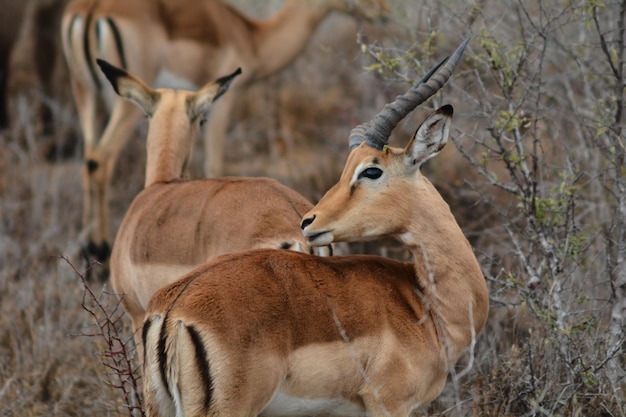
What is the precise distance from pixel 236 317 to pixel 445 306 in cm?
92

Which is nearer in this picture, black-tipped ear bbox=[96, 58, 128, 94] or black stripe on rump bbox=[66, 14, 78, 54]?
black-tipped ear bbox=[96, 58, 128, 94]

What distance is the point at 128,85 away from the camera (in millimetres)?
5672

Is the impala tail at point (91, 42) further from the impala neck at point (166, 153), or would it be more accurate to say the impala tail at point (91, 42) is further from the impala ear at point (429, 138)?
the impala ear at point (429, 138)

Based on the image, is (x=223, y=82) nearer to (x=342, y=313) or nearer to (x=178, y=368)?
(x=342, y=313)

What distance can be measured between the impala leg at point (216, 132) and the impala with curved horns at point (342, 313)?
179 inches

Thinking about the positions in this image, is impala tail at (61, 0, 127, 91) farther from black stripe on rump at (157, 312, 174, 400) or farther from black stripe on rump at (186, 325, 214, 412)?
black stripe on rump at (186, 325, 214, 412)

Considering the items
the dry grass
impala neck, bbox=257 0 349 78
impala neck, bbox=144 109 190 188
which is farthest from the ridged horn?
impala neck, bbox=257 0 349 78

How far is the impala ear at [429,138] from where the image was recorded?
376 cm

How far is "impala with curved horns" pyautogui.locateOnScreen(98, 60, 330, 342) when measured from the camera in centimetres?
433

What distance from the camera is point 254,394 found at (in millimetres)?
3250

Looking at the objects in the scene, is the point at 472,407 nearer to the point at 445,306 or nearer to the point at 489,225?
the point at 445,306

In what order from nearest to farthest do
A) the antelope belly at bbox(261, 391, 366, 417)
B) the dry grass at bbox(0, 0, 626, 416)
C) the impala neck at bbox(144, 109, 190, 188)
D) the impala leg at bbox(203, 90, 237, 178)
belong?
1. the antelope belly at bbox(261, 391, 366, 417)
2. the dry grass at bbox(0, 0, 626, 416)
3. the impala neck at bbox(144, 109, 190, 188)
4. the impala leg at bbox(203, 90, 237, 178)

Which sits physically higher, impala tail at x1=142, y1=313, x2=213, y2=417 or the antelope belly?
impala tail at x1=142, y1=313, x2=213, y2=417

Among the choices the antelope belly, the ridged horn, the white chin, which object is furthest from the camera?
the ridged horn
